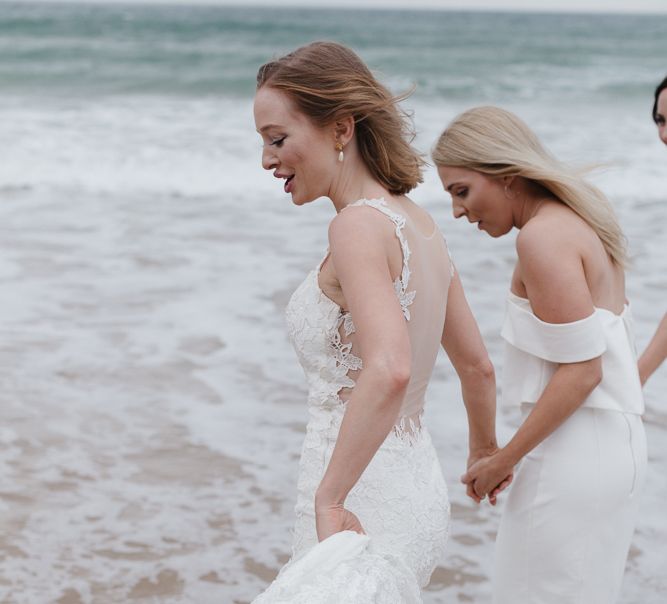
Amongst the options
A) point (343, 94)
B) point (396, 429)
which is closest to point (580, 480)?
point (396, 429)

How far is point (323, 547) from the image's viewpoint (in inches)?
75.7

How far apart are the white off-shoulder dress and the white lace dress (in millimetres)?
330

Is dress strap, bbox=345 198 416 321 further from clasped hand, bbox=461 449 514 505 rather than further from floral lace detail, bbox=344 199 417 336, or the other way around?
clasped hand, bbox=461 449 514 505

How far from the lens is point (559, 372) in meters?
2.55

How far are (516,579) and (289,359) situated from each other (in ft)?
13.1

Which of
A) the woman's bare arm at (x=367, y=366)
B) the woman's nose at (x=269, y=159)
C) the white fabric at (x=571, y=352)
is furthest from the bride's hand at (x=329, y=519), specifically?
the white fabric at (x=571, y=352)

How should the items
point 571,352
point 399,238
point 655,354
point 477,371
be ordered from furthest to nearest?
point 655,354, point 477,371, point 571,352, point 399,238

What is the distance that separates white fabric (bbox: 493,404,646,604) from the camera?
259 cm

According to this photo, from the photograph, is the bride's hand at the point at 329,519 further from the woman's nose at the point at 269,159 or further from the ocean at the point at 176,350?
the ocean at the point at 176,350

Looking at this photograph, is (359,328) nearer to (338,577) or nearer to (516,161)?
(338,577)

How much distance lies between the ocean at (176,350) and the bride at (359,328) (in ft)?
0.63

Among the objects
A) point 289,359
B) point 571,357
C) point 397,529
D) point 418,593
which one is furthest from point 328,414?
point 289,359

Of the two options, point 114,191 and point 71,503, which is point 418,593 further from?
point 114,191

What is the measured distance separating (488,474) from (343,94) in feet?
3.71
